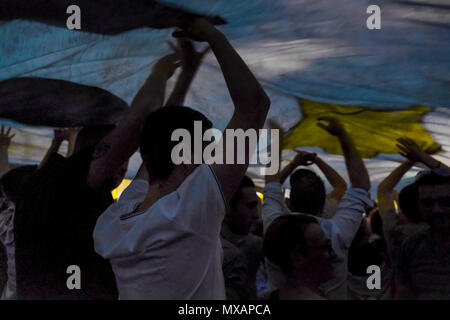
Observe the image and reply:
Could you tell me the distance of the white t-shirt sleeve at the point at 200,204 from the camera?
4.69 feet

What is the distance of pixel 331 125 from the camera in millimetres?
2752

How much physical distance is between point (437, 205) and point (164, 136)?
138 centimetres

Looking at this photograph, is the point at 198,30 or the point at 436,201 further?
the point at 436,201

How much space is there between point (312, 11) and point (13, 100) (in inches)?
47.6

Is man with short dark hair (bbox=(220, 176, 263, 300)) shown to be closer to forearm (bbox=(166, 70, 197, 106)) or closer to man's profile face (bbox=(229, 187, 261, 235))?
man's profile face (bbox=(229, 187, 261, 235))

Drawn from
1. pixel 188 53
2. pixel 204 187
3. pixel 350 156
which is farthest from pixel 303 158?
pixel 204 187

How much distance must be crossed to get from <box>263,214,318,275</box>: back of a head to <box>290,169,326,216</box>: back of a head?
0.51 m

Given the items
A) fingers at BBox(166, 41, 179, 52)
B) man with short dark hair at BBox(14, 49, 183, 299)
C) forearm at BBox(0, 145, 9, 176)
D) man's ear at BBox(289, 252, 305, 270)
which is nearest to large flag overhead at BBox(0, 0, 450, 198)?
fingers at BBox(166, 41, 179, 52)

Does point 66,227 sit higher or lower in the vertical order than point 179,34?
lower

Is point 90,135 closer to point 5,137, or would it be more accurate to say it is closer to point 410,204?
point 5,137

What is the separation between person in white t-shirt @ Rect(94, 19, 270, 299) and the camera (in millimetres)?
1440
